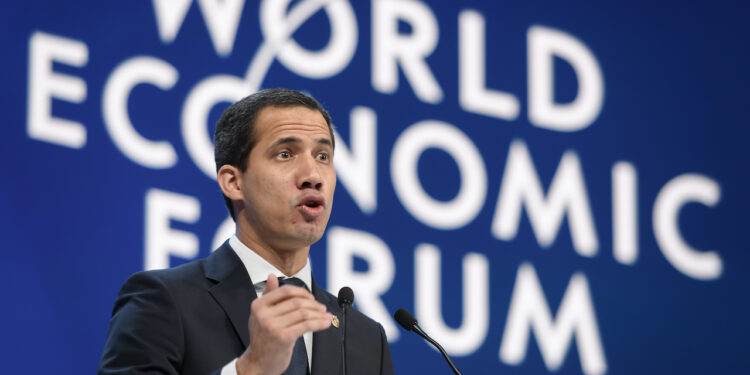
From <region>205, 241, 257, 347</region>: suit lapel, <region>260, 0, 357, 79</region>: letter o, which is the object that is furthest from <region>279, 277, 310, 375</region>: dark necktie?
<region>260, 0, 357, 79</region>: letter o

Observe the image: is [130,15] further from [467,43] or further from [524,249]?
[524,249]

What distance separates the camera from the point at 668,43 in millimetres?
5273

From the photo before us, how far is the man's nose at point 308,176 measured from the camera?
2451 mm

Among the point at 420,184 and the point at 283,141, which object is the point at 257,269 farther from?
the point at 420,184

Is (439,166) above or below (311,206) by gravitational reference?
above

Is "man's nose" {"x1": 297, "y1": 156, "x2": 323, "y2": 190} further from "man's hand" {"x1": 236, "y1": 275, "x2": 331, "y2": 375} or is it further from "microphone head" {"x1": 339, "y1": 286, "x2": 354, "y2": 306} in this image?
"man's hand" {"x1": 236, "y1": 275, "x2": 331, "y2": 375}

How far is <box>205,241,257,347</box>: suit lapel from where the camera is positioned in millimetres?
2330

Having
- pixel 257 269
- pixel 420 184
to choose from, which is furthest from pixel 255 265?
pixel 420 184

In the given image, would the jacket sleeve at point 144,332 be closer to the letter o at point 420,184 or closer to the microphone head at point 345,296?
the microphone head at point 345,296

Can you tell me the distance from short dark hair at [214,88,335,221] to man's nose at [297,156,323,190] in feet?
0.53

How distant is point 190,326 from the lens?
2.26m

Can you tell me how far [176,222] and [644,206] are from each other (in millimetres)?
2367

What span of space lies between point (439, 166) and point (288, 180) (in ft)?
7.18

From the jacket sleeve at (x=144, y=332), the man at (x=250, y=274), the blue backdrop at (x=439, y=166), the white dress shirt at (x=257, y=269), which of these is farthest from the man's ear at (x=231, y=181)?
the blue backdrop at (x=439, y=166)
